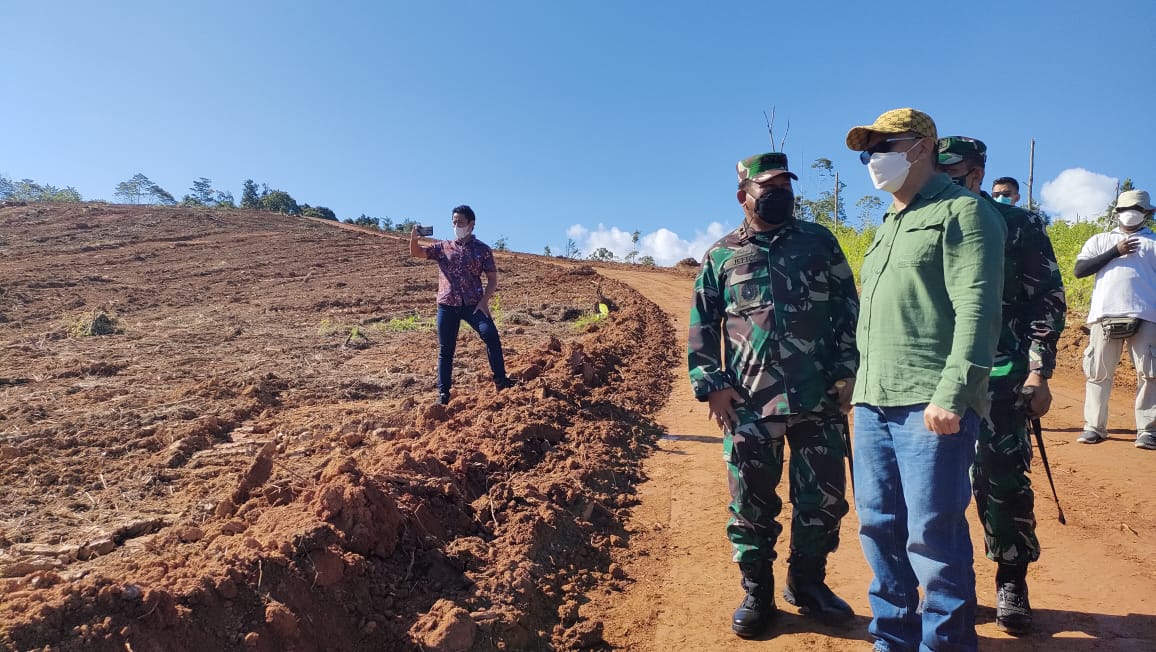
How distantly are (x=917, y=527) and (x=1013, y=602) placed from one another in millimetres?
1004

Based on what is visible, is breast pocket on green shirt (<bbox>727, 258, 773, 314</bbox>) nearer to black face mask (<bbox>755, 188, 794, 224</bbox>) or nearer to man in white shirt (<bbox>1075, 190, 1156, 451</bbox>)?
black face mask (<bbox>755, 188, 794, 224</bbox>)

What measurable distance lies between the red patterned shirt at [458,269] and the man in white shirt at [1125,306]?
472 cm

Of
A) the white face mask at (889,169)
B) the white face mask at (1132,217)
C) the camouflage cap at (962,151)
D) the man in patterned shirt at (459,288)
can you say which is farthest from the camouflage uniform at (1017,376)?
the man in patterned shirt at (459,288)

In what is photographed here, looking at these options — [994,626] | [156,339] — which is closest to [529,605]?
[994,626]

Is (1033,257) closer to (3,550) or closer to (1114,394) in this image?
(3,550)

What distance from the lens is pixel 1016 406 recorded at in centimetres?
271

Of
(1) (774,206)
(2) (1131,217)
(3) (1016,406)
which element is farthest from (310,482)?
(2) (1131,217)

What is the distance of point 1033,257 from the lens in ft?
9.10

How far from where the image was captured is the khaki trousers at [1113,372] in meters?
5.10

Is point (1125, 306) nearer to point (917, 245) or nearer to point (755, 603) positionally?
point (917, 245)

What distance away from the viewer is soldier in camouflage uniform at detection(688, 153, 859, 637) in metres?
2.75

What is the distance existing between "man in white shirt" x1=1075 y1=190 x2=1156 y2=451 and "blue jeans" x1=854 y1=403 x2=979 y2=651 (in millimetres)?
3920

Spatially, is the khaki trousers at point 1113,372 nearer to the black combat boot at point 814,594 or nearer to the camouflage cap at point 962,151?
the camouflage cap at point 962,151

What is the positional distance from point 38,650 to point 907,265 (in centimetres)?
295
